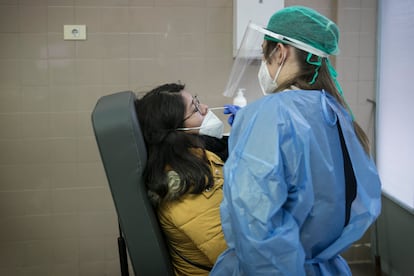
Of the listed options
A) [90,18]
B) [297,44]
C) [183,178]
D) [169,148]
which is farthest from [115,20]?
[297,44]

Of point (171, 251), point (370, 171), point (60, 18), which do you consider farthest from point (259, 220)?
point (60, 18)

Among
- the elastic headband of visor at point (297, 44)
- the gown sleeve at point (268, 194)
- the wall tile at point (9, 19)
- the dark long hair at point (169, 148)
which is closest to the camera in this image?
the gown sleeve at point (268, 194)

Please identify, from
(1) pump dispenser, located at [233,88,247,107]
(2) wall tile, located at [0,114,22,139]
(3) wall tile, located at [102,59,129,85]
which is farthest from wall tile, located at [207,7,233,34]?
(2) wall tile, located at [0,114,22,139]

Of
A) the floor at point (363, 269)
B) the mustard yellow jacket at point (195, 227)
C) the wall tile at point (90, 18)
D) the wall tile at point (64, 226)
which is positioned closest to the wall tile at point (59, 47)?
the wall tile at point (90, 18)

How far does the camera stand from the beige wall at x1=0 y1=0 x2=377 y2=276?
7.52ft

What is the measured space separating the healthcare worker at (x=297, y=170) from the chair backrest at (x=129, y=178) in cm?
26

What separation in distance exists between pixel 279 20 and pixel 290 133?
371 millimetres

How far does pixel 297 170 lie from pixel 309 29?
1.36 feet

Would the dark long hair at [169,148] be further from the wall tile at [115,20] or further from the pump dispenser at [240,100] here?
the wall tile at [115,20]

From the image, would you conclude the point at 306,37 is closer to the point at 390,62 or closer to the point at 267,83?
the point at 267,83

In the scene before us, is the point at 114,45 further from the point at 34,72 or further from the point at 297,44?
the point at 297,44

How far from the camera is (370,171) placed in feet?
3.57

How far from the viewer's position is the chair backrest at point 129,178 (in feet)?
3.97

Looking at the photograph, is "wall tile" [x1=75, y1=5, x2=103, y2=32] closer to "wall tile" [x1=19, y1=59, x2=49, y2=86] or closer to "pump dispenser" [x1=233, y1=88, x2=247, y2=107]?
"wall tile" [x1=19, y1=59, x2=49, y2=86]
